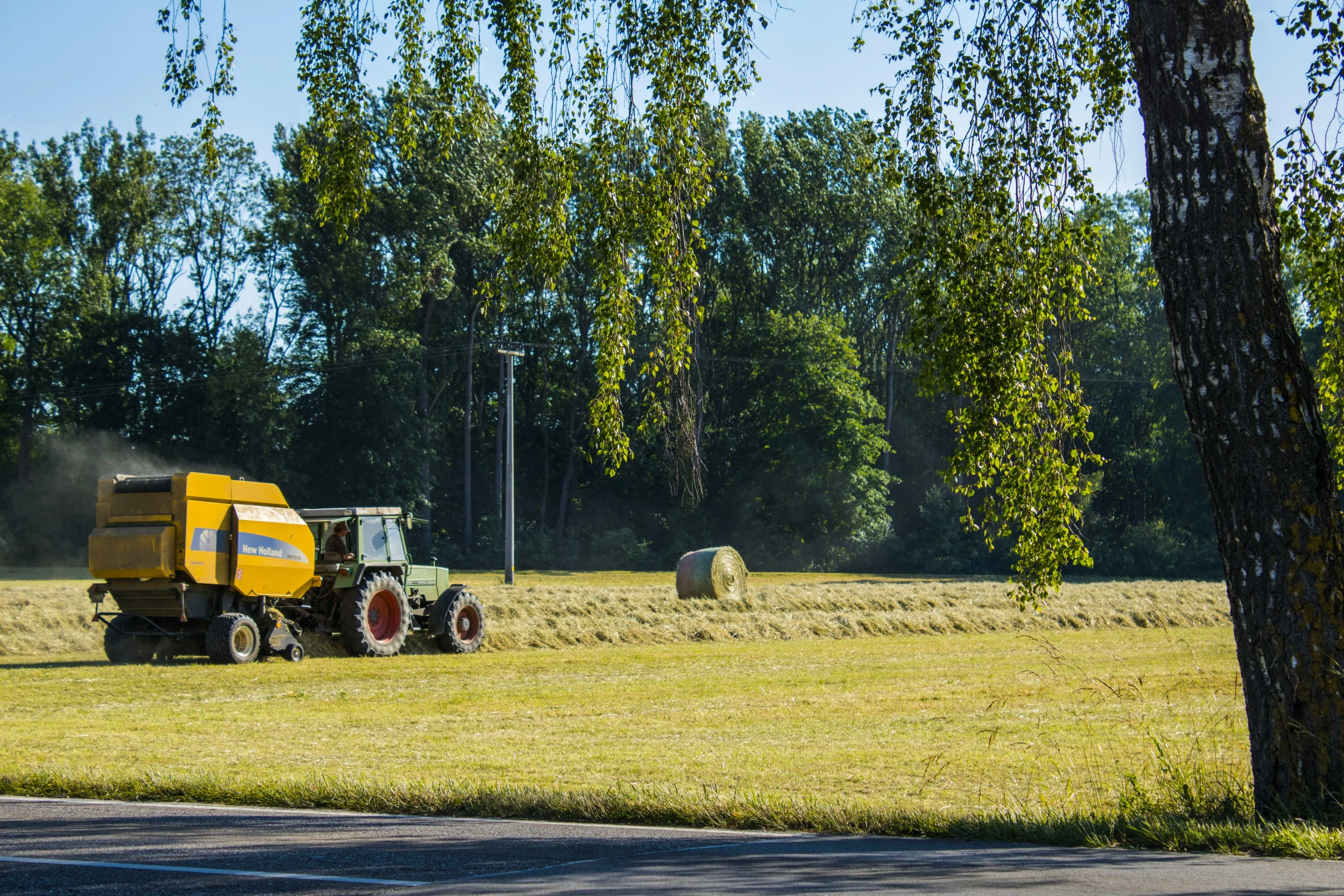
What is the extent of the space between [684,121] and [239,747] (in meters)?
6.88

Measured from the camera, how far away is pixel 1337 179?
8.70 meters

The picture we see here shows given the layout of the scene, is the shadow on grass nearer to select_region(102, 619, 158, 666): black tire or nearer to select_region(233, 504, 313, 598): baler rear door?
select_region(102, 619, 158, 666): black tire

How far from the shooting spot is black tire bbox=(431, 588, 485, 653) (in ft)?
74.8

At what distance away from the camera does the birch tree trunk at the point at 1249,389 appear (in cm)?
681

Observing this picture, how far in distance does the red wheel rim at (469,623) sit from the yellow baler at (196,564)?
3.25 metres

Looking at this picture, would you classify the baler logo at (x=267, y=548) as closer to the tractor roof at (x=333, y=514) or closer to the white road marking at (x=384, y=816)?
the tractor roof at (x=333, y=514)

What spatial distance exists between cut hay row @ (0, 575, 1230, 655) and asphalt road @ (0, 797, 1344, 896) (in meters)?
15.5

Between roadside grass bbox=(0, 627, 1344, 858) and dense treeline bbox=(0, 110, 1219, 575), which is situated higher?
dense treeline bbox=(0, 110, 1219, 575)

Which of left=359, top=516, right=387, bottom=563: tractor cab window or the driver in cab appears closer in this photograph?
the driver in cab

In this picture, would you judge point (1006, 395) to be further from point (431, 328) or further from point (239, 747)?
point (431, 328)

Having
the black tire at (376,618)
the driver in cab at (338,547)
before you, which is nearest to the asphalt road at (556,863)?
the black tire at (376,618)

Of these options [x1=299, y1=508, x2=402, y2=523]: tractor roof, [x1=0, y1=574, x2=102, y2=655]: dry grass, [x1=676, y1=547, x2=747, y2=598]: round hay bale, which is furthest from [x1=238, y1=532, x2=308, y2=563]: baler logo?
[x1=676, y1=547, x2=747, y2=598]: round hay bale

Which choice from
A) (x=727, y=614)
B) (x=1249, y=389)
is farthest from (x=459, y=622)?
(x=1249, y=389)

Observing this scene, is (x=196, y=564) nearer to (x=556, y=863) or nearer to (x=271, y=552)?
(x=271, y=552)
